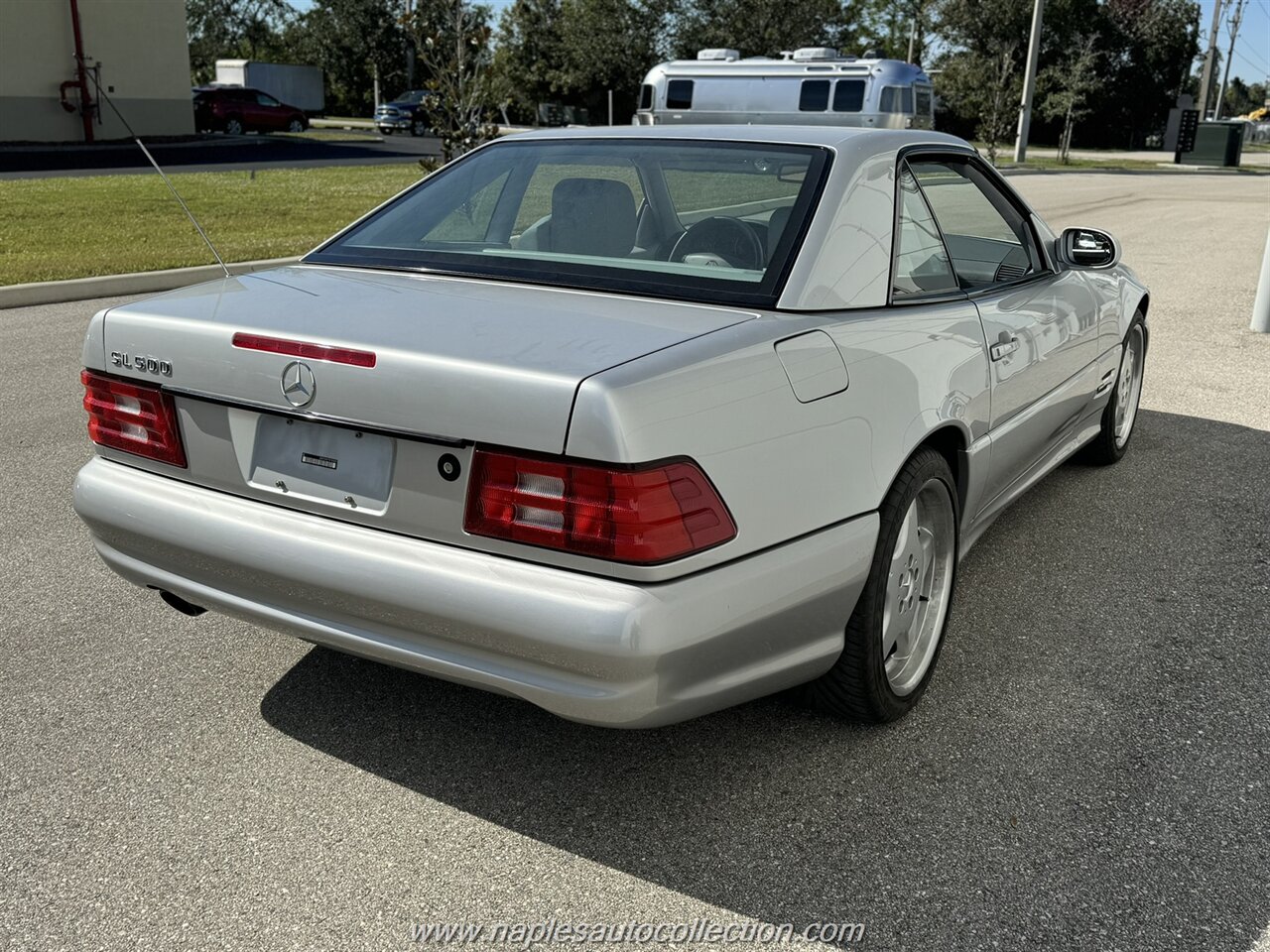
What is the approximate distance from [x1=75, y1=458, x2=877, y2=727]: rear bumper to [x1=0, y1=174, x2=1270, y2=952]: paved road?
15.3 inches

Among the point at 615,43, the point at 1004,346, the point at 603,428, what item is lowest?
the point at 1004,346

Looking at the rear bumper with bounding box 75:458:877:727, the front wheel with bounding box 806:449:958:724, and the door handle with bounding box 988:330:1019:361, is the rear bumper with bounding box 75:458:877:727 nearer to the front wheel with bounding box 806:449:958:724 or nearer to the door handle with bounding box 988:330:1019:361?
the front wheel with bounding box 806:449:958:724

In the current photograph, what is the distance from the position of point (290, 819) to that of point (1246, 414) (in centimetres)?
586

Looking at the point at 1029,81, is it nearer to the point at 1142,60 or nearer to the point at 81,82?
the point at 81,82

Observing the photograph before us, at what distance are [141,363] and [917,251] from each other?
212 centimetres

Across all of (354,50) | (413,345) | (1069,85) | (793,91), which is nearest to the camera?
(413,345)

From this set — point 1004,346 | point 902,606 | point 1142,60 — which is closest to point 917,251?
point 1004,346

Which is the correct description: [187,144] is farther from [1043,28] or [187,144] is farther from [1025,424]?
[1043,28]

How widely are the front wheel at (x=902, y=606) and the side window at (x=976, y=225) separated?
0.84 metres

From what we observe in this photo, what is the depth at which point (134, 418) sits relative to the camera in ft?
10.1

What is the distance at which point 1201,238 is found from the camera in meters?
16.8

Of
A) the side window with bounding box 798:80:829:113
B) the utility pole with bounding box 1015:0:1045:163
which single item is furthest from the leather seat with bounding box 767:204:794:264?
the utility pole with bounding box 1015:0:1045:163

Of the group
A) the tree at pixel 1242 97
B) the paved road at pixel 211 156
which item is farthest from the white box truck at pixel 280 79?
the tree at pixel 1242 97

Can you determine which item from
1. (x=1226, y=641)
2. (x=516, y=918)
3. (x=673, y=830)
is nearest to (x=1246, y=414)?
(x=1226, y=641)
